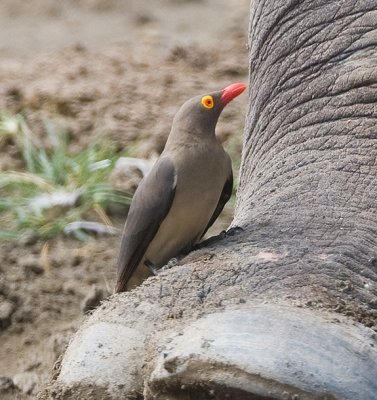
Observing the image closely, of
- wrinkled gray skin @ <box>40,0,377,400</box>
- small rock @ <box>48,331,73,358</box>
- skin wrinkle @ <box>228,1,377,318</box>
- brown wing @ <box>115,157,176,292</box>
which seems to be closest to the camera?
wrinkled gray skin @ <box>40,0,377,400</box>

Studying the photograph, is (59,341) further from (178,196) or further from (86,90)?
(86,90)

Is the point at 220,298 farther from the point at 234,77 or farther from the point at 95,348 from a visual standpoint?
the point at 234,77

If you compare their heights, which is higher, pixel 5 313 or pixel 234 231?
pixel 234 231

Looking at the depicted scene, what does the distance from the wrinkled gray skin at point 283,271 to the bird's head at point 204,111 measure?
11 cm

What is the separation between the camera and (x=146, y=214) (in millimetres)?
3699

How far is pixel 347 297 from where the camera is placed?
265 cm

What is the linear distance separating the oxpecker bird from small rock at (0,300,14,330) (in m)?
0.61

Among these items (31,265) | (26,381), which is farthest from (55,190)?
(26,381)

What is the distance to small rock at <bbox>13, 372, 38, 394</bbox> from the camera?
387 cm

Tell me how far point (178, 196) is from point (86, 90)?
81.0 inches

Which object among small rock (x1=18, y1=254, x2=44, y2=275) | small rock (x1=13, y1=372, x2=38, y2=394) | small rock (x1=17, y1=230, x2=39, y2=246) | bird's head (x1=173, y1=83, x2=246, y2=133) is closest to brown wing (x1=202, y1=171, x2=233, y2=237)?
bird's head (x1=173, y1=83, x2=246, y2=133)

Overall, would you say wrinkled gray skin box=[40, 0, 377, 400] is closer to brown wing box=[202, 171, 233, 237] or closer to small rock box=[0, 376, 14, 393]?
brown wing box=[202, 171, 233, 237]

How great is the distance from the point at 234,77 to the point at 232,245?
3.00 meters

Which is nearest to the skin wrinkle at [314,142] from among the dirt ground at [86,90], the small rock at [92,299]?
the small rock at [92,299]
